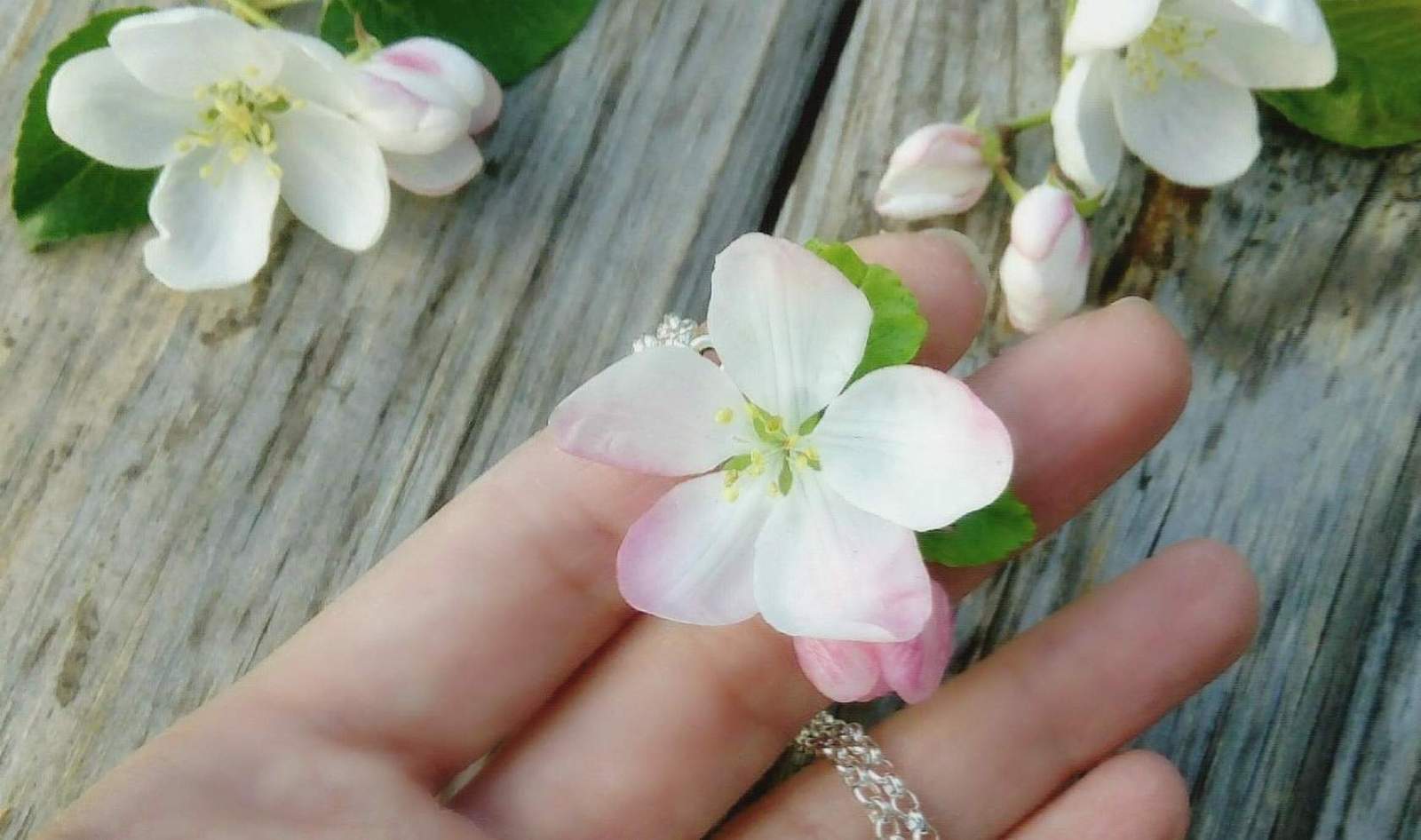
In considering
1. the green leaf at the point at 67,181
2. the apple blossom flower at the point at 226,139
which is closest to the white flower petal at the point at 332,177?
the apple blossom flower at the point at 226,139

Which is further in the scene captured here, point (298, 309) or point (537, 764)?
point (298, 309)

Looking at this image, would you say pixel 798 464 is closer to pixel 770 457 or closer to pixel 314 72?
pixel 770 457

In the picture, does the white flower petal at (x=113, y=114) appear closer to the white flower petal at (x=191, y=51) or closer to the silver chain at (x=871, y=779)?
the white flower petal at (x=191, y=51)

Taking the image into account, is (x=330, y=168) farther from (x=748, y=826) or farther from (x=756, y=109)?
(x=748, y=826)

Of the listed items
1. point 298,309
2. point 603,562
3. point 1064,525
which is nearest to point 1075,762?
point 1064,525

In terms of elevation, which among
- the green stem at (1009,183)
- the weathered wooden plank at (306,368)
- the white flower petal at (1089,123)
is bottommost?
the weathered wooden plank at (306,368)

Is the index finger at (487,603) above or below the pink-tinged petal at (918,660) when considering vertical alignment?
below

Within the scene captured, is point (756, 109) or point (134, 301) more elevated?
point (756, 109)
